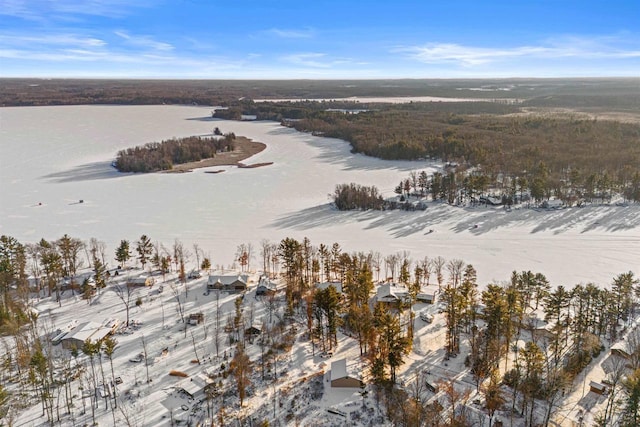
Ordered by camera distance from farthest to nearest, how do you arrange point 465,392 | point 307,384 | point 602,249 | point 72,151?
1. point 72,151
2. point 602,249
3. point 307,384
4. point 465,392

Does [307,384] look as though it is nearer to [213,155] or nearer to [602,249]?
[602,249]

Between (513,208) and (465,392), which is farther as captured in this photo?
(513,208)

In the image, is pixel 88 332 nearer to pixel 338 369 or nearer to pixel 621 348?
pixel 338 369

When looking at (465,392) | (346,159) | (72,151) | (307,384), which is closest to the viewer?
(465,392)

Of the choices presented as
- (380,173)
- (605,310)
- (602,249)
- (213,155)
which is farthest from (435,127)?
(605,310)

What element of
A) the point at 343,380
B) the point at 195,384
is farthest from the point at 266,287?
the point at 343,380

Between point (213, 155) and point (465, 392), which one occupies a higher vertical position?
point (213, 155)
